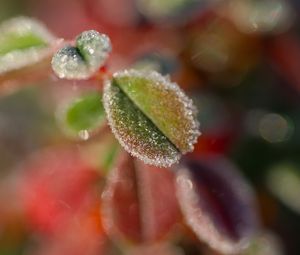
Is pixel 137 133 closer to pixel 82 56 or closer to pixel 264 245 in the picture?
pixel 82 56

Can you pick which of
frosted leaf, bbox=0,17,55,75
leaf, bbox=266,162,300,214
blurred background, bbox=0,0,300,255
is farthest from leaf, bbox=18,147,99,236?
leaf, bbox=266,162,300,214

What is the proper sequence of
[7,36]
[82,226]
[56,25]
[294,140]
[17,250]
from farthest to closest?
[56,25] < [294,140] < [17,250] < [82,226] < [7,36]

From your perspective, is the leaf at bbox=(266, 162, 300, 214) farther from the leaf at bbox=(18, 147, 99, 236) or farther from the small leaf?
the small leaf

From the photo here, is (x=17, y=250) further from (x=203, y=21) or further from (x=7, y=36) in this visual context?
(x=203, y=21)

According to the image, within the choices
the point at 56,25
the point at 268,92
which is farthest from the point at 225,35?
the point at 56,25

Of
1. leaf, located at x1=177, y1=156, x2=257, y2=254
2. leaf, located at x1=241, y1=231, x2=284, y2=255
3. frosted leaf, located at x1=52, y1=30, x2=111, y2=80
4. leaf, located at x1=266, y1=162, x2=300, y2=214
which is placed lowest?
leaf, located at x1=266, y1=162, x2=300, y2=214

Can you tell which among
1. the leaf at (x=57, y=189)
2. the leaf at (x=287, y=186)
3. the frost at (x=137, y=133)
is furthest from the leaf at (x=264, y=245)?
the frost at (x=137, y=133)
